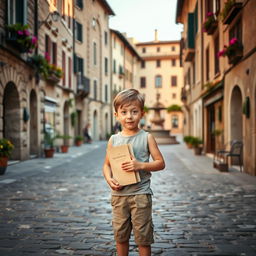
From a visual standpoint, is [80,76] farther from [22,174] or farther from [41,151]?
[22,174]

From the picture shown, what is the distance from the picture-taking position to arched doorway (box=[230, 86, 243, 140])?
12615 millimetres

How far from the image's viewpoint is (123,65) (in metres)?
47.5

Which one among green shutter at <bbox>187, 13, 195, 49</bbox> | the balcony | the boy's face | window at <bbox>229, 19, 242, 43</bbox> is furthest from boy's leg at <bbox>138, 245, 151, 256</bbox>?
the balcony

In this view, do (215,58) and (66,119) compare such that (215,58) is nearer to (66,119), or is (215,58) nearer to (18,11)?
(18,11)

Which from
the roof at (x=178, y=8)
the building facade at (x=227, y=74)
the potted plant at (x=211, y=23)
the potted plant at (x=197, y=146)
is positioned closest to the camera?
the building facade at (x=227, y=74)

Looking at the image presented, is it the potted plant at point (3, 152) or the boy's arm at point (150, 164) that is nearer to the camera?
the boy's arm at point (150, 164)

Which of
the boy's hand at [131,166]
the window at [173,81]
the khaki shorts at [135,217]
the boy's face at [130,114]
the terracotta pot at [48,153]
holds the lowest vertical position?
the terracotta pot at [48,153]

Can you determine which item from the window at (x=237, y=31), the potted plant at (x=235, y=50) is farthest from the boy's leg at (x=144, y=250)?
the window at (x=237, y=31)

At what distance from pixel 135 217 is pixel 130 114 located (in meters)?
0.75

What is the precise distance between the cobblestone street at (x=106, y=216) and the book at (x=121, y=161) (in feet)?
4.62

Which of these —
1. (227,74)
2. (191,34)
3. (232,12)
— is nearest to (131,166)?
(232,12)

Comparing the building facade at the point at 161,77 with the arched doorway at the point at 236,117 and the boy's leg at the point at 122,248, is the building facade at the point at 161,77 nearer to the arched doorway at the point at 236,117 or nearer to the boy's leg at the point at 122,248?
the arched doorway at the point at 236,117

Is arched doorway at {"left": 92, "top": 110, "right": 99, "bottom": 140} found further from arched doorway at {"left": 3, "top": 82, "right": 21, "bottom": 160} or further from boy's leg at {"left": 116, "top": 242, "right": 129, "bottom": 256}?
boy's leg at {"left": 116, "top": 242, "right": 129, "bottom": 256}

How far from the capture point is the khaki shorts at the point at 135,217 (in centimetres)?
272
